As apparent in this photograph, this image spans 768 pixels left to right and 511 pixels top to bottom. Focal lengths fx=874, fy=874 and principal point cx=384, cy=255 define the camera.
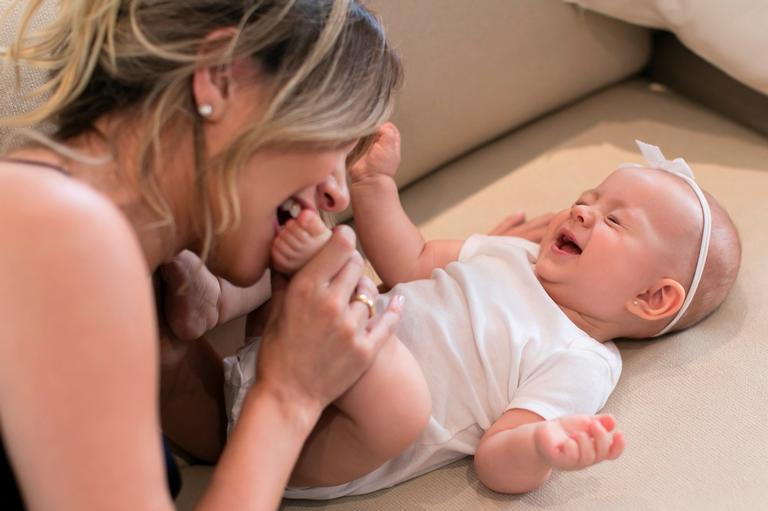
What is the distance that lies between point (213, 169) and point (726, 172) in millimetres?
997

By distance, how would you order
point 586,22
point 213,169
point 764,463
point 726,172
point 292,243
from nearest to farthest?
point 213,169, point 292,243, point 764,463, point 726,172, point 586,22

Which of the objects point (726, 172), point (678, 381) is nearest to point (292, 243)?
point (678, 381)

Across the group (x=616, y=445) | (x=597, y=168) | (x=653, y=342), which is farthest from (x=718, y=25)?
(x=616, y=445)

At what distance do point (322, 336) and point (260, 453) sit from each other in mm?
135

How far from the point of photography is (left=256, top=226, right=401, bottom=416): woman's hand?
3.02 ft

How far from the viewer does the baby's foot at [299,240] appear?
93cm

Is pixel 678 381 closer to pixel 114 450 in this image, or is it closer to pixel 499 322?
pixel 499 322

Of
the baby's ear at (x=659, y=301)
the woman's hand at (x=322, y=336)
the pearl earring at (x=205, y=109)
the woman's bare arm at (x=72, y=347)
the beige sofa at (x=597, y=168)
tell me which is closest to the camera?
the woman's bare arm at (x=72, y=347)

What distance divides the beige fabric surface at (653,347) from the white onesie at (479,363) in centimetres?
4

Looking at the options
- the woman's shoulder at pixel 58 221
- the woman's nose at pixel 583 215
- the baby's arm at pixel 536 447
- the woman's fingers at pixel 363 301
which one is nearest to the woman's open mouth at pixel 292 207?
the woman's fingers at pixel 363 301

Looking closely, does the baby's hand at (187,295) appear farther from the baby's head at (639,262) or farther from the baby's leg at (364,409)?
the baby's head at (639,262)

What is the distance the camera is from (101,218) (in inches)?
27.2

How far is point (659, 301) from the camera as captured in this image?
3.87ft

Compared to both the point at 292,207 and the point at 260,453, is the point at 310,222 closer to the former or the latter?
the point at 292,207
